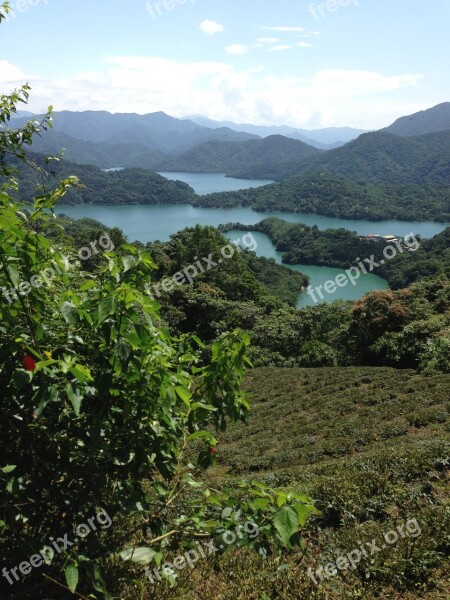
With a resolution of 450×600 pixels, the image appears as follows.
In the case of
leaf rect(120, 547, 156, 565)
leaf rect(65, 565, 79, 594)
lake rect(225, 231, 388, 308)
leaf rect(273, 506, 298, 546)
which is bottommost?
lake rect(225, 231, 388, 308)

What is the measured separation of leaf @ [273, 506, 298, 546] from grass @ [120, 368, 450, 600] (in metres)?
0.81

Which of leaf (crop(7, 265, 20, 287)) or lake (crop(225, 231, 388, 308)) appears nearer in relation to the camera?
leaf (crop(7, 265, 20, 287))

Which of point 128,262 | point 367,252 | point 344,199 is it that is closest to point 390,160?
point 344,199

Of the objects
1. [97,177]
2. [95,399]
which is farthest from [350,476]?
[97,177]

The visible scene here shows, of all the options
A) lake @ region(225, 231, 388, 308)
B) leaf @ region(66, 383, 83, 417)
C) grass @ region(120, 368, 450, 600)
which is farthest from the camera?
lake @ region(225, 231, 388, 308)

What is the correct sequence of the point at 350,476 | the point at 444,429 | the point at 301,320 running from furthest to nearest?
the point at 301,320 → the point at 444,429 → the point at 350,476

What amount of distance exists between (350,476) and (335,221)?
121 m

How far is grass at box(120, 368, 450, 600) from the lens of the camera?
9.30ft

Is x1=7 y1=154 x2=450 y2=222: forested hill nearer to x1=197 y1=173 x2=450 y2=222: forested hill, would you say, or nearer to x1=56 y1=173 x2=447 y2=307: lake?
x1=197 y1=173 x2=450 y2=222: forested hill

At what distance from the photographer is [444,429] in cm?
713

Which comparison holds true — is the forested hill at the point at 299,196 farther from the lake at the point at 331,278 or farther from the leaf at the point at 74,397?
the leaf at the point at 74,397

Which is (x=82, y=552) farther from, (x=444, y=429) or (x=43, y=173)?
(x=444, y=429)

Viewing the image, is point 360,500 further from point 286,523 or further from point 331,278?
point 331,278

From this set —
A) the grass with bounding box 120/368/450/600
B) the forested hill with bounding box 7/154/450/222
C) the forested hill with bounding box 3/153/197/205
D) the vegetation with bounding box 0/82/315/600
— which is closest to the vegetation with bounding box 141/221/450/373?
the grass with bounding box 120/368/450/600
